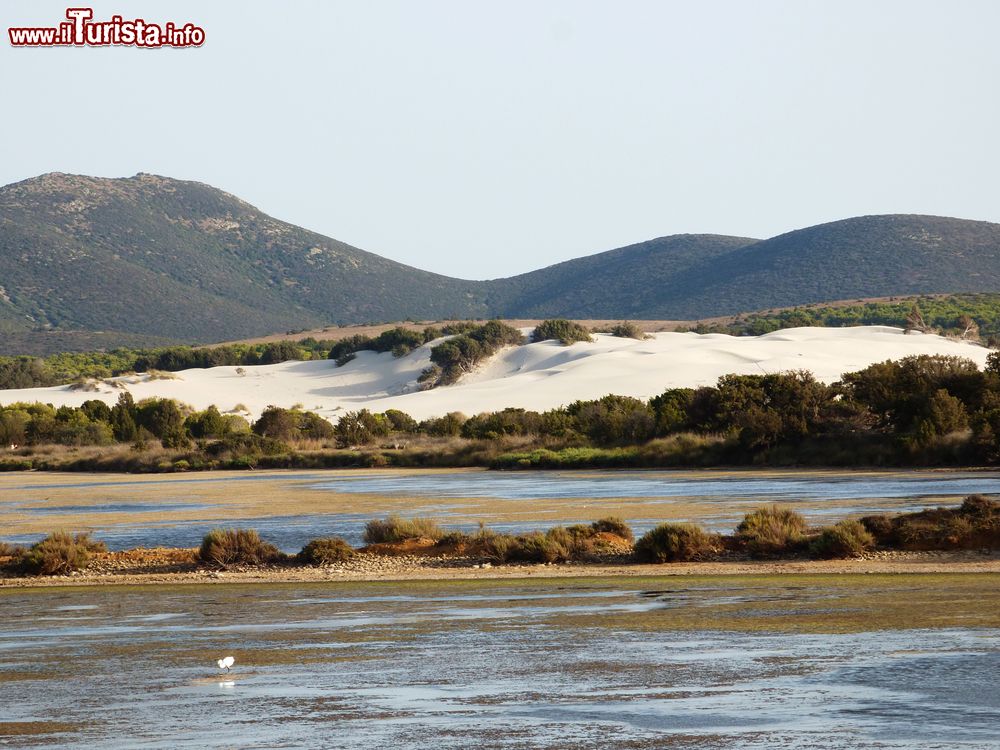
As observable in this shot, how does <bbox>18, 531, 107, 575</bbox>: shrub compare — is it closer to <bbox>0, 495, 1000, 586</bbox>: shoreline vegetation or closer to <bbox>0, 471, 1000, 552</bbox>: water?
<bbox>0, 495, 1000, 586</bbox>: shoreline vegetation

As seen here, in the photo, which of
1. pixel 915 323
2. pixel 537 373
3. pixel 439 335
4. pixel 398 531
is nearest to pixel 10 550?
pixel 398 531

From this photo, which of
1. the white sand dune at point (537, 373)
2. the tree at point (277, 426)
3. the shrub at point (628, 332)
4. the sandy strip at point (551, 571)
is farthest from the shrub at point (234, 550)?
the shrub at point (628, 332)

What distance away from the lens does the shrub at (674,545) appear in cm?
2303

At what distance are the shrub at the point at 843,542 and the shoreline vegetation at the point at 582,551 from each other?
15 millimetres

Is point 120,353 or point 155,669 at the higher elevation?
point 120,353

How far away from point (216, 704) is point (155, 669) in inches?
86.4

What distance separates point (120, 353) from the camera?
13450 cm

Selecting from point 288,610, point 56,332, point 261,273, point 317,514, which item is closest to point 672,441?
point 317,514

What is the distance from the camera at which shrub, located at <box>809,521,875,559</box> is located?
22297 mm

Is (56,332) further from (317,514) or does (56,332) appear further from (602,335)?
(317,514)

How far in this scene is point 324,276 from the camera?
192m

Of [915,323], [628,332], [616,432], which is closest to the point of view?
[616,432]

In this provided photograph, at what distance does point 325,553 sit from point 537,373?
3166 inches

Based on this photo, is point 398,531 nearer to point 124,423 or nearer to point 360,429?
point 360,429
